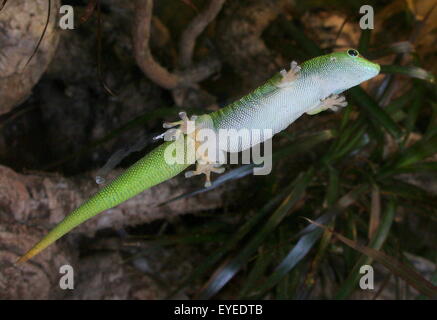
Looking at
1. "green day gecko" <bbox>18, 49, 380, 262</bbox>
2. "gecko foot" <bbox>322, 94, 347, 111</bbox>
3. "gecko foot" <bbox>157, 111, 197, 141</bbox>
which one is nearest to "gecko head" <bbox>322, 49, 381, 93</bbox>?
"green day gecko" <bbox>18, 49, 380, 262</bbox>

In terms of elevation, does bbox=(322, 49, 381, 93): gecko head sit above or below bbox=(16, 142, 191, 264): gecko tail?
above

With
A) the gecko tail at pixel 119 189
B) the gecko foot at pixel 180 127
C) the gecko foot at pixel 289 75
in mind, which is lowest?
the gecko tail at pixel 119 189

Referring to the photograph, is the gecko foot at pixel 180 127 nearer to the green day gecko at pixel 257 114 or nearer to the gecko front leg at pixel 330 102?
the green day gecko at pixel 257 114

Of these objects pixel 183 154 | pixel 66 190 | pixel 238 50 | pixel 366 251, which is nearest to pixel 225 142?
pixel 183 154

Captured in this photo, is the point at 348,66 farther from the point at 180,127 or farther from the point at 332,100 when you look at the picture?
the point at 180,127

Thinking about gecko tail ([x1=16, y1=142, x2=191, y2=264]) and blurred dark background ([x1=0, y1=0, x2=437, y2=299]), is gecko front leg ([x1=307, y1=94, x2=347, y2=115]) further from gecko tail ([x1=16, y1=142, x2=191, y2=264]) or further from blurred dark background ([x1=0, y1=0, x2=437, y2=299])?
blurred dark background ([x1=0, y1=0, x2=437, y2=299])

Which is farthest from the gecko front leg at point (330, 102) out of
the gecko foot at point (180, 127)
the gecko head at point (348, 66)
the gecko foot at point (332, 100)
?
the gecko foot at point (180, 127)
